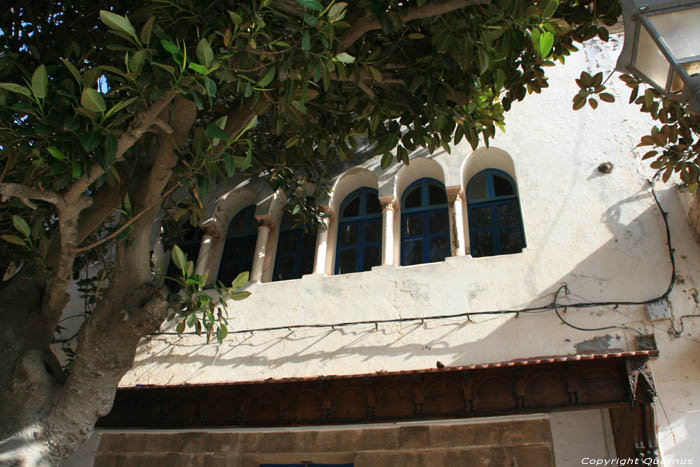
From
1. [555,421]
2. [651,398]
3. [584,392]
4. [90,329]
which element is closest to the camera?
[90,329]

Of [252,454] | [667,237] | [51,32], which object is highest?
[51,32]

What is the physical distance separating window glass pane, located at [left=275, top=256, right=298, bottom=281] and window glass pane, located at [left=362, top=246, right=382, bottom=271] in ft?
3.23

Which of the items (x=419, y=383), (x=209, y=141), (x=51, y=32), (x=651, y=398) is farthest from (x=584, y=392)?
(x=51, y=32)

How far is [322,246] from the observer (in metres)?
7.24

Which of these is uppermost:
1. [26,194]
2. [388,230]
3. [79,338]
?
[388,230]

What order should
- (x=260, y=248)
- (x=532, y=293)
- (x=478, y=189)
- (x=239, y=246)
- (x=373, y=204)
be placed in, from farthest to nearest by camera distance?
(x=239, y=246) → (x=373, y=204) → (x=260, y=248) → (x=478, y=189) → (x=532, y=293)

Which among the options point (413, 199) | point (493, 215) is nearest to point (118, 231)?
point (413, 199)

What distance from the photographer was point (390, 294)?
6516 mm

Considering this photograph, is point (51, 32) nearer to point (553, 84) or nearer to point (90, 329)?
point (90, 329)

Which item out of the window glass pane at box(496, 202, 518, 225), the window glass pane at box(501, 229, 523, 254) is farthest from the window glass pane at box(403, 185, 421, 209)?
the window glass pane at box(501, 229, 523, 254)

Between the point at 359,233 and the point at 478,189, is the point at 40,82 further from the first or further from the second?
the point at 478,189

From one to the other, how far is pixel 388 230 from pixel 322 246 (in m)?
0.86

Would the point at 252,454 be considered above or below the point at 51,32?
below

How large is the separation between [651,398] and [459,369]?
1513 mm
